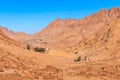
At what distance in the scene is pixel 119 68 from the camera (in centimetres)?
2827

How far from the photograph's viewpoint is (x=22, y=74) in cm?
2041

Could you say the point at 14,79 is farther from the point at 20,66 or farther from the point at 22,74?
the point at 20,66

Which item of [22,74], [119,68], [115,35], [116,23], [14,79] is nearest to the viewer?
[14,79]

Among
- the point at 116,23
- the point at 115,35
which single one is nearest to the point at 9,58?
the point at 115,35

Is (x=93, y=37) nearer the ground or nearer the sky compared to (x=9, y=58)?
nearer the sky

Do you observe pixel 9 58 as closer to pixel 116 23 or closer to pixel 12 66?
pixel 12 66

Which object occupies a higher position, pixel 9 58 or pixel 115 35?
pixel 115 35

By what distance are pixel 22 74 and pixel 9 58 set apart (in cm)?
597

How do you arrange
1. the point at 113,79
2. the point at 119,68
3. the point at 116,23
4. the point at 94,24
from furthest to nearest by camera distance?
1. the point at 94,24
2. the point at 116,23
3. the point at 119,68
4. the point at 113,79

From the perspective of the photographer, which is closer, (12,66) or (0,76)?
(0,76)

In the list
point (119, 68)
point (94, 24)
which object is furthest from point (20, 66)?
point (94, 24)

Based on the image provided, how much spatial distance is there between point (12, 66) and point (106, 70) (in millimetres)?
9337

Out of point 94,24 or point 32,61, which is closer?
point 32,61

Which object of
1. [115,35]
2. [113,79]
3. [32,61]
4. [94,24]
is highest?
[94,24]
